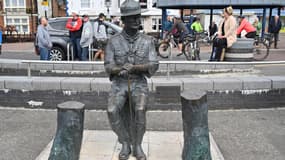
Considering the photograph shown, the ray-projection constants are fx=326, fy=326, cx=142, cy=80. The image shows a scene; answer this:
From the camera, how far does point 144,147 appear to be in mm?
4336

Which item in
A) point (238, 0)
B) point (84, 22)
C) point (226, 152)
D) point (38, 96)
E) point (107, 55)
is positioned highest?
point (238, 0)

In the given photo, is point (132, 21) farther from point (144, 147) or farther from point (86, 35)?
point (86, 35)

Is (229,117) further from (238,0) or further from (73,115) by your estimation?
(238,0)

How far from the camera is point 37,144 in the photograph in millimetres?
4691

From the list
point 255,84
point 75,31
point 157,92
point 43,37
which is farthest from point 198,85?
point 75,31

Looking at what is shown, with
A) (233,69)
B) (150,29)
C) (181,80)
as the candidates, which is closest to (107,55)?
(181,80)

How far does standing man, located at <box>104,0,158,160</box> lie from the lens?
364 centimetres

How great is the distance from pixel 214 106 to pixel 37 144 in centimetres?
337

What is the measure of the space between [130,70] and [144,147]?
1.25 metres

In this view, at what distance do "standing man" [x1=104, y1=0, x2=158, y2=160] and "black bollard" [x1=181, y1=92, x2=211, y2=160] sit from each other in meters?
0.51

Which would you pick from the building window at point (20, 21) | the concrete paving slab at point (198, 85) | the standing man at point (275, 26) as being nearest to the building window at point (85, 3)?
the building window at point (20, 21)

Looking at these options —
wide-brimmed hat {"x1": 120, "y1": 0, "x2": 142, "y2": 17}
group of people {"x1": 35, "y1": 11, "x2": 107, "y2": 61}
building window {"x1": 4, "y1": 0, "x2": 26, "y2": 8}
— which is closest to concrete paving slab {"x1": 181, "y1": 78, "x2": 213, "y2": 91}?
wide-brimmed hat {"x1": 120, "y1": 0, "x2": 142, "y2": 17}

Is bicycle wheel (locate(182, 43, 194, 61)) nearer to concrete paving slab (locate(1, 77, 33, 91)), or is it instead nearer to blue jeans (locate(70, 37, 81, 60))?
blue jeans (locate(70, 37, 81, 60))

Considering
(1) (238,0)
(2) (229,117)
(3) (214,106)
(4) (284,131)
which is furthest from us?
(1) (238,0)
